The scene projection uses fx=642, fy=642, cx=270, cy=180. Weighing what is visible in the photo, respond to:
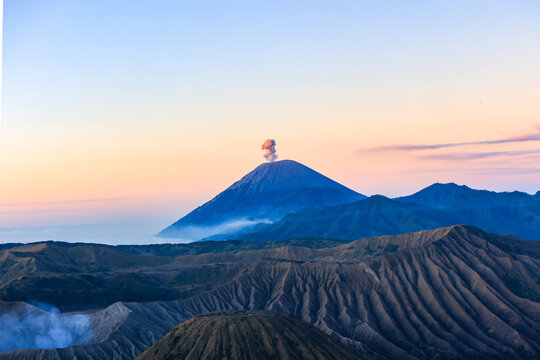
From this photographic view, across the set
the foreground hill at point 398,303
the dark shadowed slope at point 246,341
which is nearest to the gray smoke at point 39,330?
the foreground hill at point 398,303

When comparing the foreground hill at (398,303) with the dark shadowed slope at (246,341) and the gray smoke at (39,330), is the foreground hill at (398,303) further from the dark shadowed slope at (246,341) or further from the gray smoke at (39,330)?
the dark shadowed slope at (246,341)

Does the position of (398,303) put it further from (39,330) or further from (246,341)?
(39,330)

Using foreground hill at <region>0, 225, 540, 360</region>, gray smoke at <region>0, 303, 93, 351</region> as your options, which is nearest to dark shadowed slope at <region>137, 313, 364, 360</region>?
foreground hill at <region>0, 225, 540, 360</region>

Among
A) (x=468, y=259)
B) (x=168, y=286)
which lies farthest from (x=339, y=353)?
(x=168, y=286)

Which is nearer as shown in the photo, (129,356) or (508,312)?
(129,356)

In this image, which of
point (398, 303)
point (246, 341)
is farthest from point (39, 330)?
point (398, 303)

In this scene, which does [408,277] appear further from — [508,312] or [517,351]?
[517,351]

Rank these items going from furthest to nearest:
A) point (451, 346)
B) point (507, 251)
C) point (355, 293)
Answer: point (507, 251)
point (355, 293)
point (451, 346)
